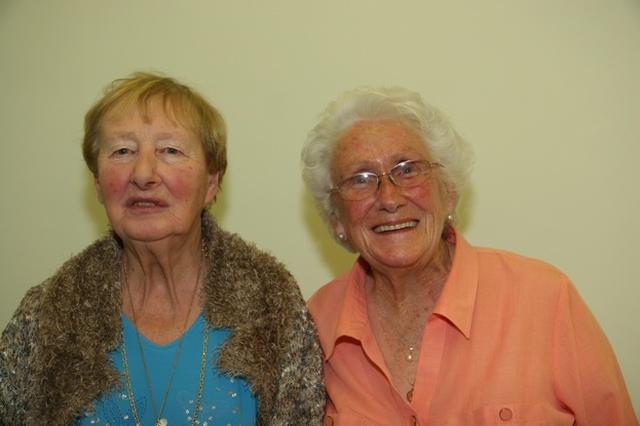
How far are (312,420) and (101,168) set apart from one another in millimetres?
999

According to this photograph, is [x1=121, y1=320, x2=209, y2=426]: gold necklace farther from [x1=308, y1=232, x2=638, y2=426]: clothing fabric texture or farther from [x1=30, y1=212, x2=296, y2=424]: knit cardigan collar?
[x1=308, y1=232, x2=638, y2=426]: clothing fabric texture

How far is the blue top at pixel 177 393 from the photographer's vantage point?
1791 mm

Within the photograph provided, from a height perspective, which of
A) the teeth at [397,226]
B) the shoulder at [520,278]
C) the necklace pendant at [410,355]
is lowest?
the necklace pendant at [410,355]

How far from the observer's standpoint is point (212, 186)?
78.3 inches

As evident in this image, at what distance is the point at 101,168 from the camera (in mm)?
1821

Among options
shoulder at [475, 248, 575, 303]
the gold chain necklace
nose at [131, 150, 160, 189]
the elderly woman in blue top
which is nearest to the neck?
the elderly woman in blue top

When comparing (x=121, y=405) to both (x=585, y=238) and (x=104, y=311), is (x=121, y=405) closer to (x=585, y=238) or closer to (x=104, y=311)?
(x=104, y=311)

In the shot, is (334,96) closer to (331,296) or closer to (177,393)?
(331,296)

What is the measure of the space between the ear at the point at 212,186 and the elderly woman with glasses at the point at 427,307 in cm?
33

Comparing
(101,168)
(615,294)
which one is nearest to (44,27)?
(101,168)

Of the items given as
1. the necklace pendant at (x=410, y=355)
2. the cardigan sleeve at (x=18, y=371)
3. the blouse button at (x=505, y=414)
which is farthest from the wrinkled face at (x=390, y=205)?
the cardigan sleeve at (x=18, y=371)

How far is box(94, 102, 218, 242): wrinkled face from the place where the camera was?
178 cm

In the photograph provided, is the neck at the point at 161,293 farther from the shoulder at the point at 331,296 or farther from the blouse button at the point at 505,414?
the blouse button at the point at 505,414

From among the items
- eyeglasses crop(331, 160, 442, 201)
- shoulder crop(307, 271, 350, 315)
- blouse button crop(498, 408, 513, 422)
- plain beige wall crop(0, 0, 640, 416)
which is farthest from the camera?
plain beige wall crop(0, 0, 640, 416)
